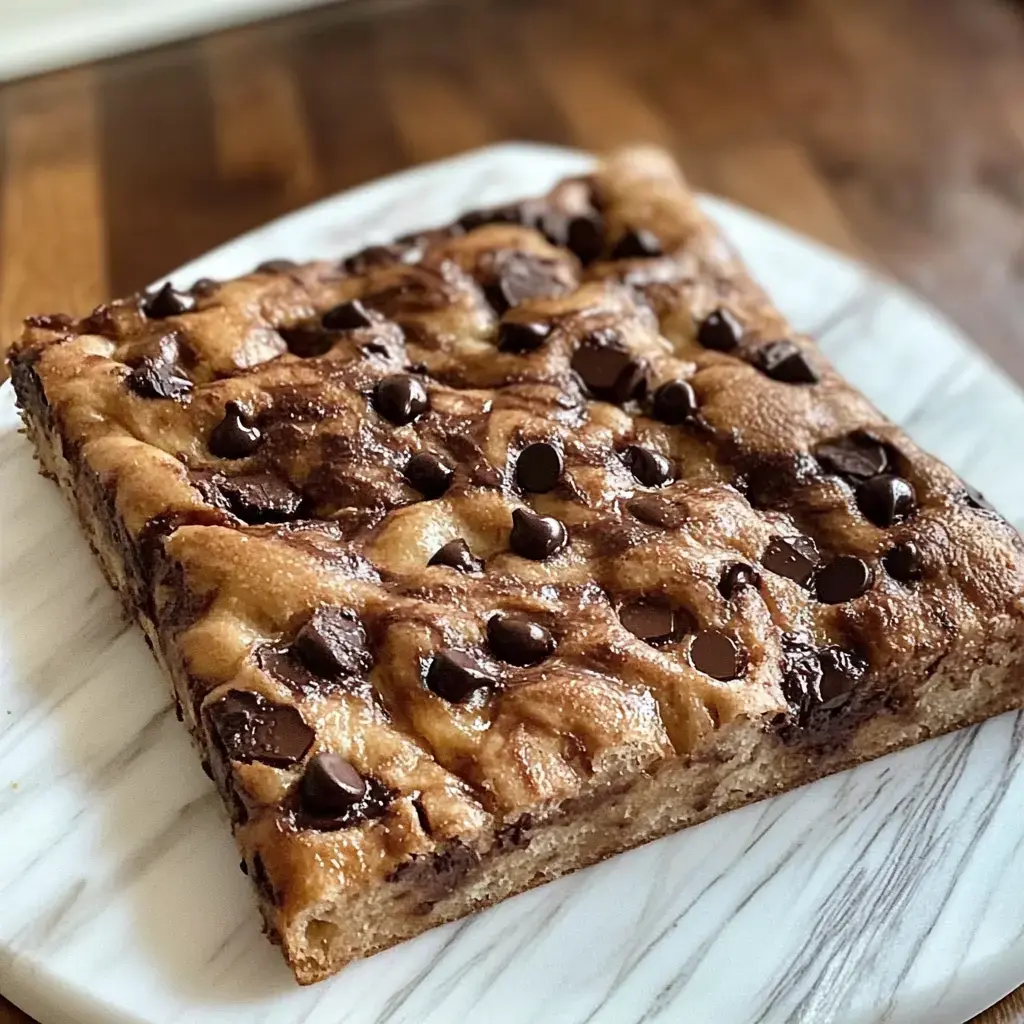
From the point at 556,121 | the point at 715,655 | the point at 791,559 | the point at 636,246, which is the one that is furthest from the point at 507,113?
the point at 715,655

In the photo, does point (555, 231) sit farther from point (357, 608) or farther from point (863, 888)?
point (863, 888)

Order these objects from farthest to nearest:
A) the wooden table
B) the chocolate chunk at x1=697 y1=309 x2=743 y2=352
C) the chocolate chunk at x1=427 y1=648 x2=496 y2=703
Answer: the wooden table < the chocolate chunk at x1=697 y1=309 x2=743 y2=352 < the chocolate chunk at x1=427 y1=648 x2=496 y2=703

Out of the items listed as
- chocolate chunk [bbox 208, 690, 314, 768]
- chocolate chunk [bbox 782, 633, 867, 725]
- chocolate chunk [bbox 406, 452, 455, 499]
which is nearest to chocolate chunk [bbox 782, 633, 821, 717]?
chocolate chunk [bbox 782, 633, 867, 725]

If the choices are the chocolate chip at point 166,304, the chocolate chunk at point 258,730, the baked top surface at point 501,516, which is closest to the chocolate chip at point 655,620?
the baked top surface at point 501,516

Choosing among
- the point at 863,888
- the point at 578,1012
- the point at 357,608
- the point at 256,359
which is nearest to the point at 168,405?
the point at 256,359

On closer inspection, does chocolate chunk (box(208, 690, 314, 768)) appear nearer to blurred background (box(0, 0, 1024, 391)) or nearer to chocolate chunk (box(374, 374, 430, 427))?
chocolate chunk (box(374, 374, 430, 427))
